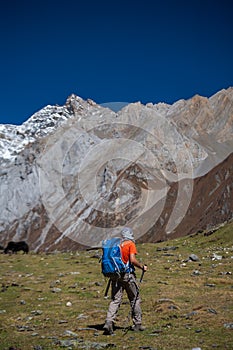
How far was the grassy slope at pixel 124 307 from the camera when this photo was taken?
37.7 feet

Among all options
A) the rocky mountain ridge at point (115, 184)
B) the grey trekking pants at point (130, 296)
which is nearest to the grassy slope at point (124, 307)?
the grey trekking pants at point (130, 296)

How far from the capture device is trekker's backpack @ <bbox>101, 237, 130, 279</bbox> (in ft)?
40.9

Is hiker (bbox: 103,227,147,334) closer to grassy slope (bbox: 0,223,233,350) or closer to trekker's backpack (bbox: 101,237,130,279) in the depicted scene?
trekker's backpack (bbox: 101,237,130,279)

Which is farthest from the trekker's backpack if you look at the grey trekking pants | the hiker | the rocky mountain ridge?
the rocky mountain ridge

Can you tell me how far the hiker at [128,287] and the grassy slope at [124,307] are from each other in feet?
1.29

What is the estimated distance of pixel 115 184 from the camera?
5148 inches

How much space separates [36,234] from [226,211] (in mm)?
83111

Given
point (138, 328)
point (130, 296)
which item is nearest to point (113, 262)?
point (130, 296)

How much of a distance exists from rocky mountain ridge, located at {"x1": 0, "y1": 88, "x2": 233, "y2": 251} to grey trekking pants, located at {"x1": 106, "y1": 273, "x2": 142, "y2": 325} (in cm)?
6474

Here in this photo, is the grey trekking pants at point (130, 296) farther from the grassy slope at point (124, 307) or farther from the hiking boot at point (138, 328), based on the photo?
the grassy slope at point (124, 307)

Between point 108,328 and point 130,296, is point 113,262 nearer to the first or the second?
point 130,296

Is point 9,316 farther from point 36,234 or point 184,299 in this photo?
point 36,234

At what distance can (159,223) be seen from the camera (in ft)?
330

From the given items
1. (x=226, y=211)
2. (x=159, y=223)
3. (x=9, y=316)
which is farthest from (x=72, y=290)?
(x=159, y=223)
